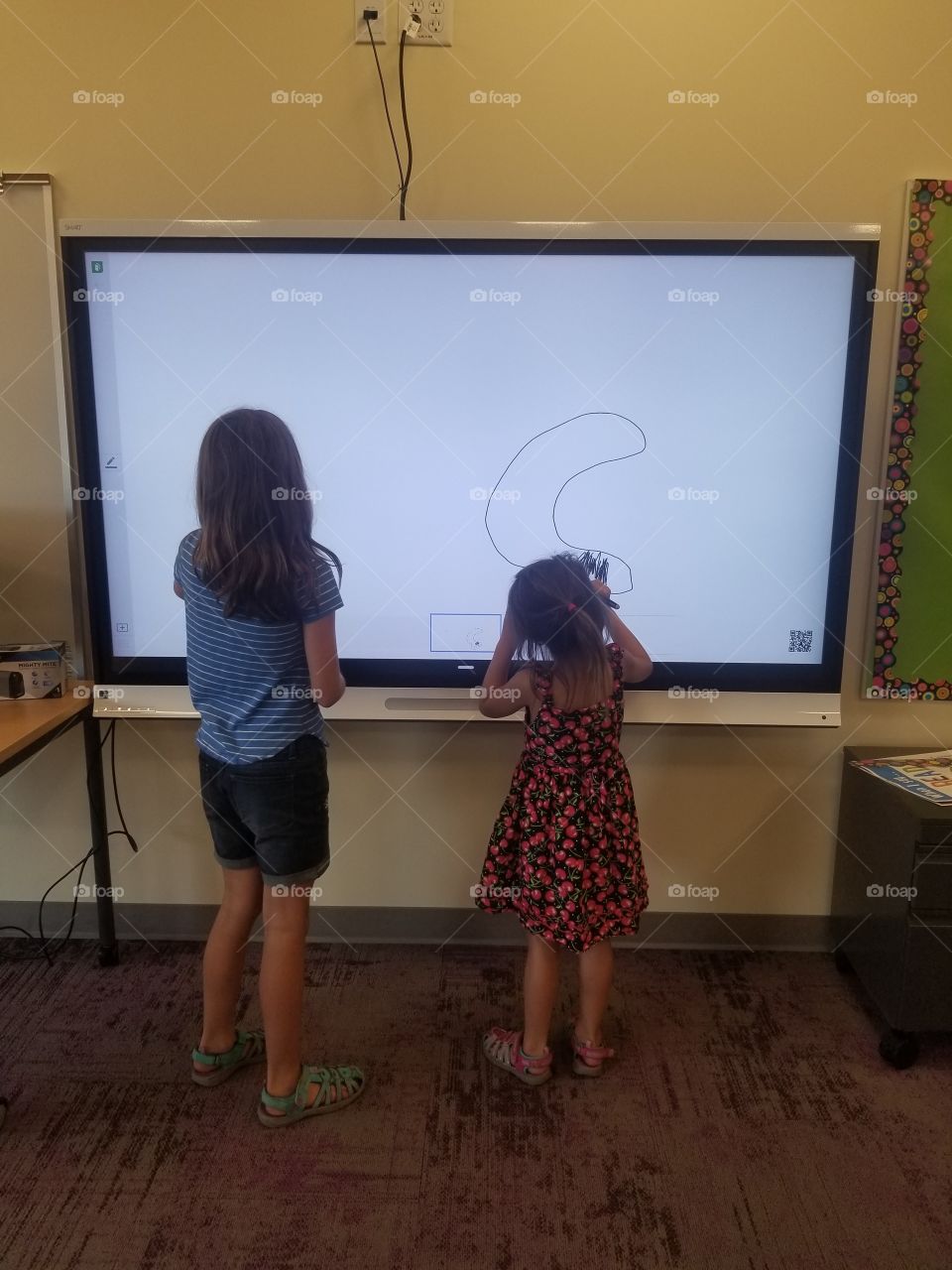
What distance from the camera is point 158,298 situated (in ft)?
6.46

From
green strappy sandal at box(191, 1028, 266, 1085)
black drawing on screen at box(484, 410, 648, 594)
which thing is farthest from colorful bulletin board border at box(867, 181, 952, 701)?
green strappy sandal at box(191, 1028, 266, 1085)

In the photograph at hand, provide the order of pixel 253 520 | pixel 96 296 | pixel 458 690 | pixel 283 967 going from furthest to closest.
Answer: pixel 458 690, pixel 96 296, pixel 283 967, pixel 253 520

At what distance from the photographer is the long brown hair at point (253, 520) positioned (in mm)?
1496

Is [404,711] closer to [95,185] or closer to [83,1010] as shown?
[83,1010]

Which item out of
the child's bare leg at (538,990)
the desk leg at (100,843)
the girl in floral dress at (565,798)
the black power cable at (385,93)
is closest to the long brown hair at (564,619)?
the girl in floral dress at (565,798)

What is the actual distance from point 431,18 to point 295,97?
38 centimetres

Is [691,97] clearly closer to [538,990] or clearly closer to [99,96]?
[99,96]

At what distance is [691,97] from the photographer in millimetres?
Answer: 1977

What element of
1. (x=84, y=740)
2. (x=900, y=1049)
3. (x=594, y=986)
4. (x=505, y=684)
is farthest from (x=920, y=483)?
(x=84, y=740)

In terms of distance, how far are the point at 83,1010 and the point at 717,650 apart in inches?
75.5

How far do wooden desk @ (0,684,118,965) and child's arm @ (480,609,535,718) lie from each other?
1027mm

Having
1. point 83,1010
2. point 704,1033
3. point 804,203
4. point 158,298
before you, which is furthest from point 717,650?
point 83,1010

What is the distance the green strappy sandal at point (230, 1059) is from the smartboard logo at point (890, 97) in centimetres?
274

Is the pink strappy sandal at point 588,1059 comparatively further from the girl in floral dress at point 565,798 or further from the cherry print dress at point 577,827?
the cherry print dress at point 577,827
